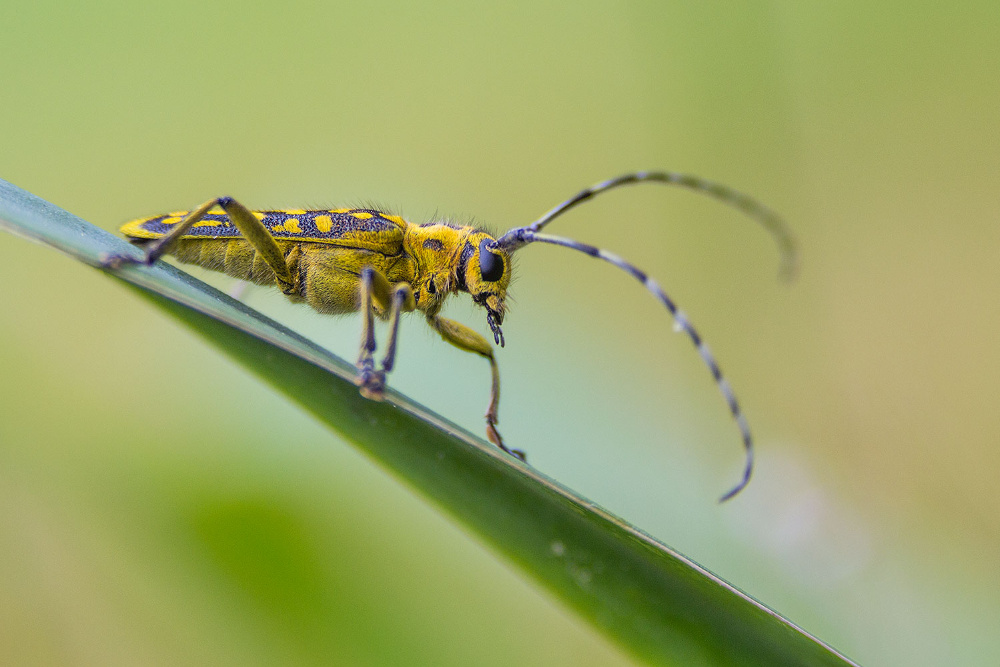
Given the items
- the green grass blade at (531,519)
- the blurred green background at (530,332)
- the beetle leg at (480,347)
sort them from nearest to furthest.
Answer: the green grass blade at (531,519) < the blurred green background at (530,332) < the beetle leg at (480,347)

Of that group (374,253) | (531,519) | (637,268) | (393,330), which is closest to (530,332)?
(637,268)

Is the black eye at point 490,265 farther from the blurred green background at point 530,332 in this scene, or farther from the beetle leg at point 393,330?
the beetle leg at point 393,330

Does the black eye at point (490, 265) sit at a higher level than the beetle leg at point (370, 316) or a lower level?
higher

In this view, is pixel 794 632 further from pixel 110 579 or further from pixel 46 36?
pixel 46 36

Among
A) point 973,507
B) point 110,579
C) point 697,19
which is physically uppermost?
point 697,19

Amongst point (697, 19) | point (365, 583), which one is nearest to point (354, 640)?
point (365, 583)

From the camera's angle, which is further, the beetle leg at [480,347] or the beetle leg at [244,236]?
the beetle leg at [480,347]

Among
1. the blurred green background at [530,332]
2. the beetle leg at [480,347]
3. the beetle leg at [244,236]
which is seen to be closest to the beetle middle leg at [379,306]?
the beetle leg at [480,347]

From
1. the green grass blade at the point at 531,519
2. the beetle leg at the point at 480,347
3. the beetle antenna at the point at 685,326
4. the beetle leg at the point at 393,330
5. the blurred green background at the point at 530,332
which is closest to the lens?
the green grass blade at the point at 531,519
